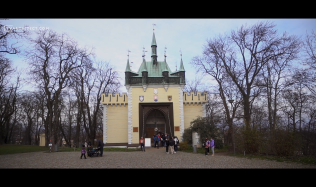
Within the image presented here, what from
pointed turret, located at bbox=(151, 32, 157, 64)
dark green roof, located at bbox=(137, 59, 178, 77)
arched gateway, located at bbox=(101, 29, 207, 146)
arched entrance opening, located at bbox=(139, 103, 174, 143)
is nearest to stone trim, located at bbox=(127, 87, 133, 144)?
arched gateway, located at bbox=(101, 29, 207, 146)

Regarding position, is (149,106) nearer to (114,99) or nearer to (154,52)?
(114,99)

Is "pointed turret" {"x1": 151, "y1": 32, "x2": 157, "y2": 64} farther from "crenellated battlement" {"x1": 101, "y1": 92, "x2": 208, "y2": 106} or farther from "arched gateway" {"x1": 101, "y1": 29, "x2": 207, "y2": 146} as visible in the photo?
"crenellated battlement" {"x1": 101, "y1": 92, "x2": 208, "y2": 106}

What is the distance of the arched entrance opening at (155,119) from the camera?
96.9 feet

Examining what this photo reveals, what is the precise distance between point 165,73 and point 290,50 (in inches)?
606

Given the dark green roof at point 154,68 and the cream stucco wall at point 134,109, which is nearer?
the cream stucco wall at point 134,109

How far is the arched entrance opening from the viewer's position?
96.9ft

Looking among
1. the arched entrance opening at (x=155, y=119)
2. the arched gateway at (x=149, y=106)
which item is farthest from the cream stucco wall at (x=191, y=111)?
the arched entrance opening at (x=155, y=119)

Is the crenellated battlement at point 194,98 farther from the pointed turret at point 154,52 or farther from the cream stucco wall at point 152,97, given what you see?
the pointed turret at point 154,52

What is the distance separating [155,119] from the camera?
31.4 meters

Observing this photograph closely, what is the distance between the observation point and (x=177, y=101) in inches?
1201

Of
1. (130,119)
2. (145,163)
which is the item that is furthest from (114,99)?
(145,163)

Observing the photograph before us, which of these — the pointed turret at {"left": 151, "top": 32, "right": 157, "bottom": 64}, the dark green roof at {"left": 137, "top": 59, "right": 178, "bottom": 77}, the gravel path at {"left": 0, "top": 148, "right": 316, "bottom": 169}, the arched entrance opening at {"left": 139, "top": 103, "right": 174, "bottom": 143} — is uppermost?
the pointed turret at {"left": 151, "top": 32, "right": 157, "bottom": 64}

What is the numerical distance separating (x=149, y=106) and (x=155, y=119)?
7.32 ft
